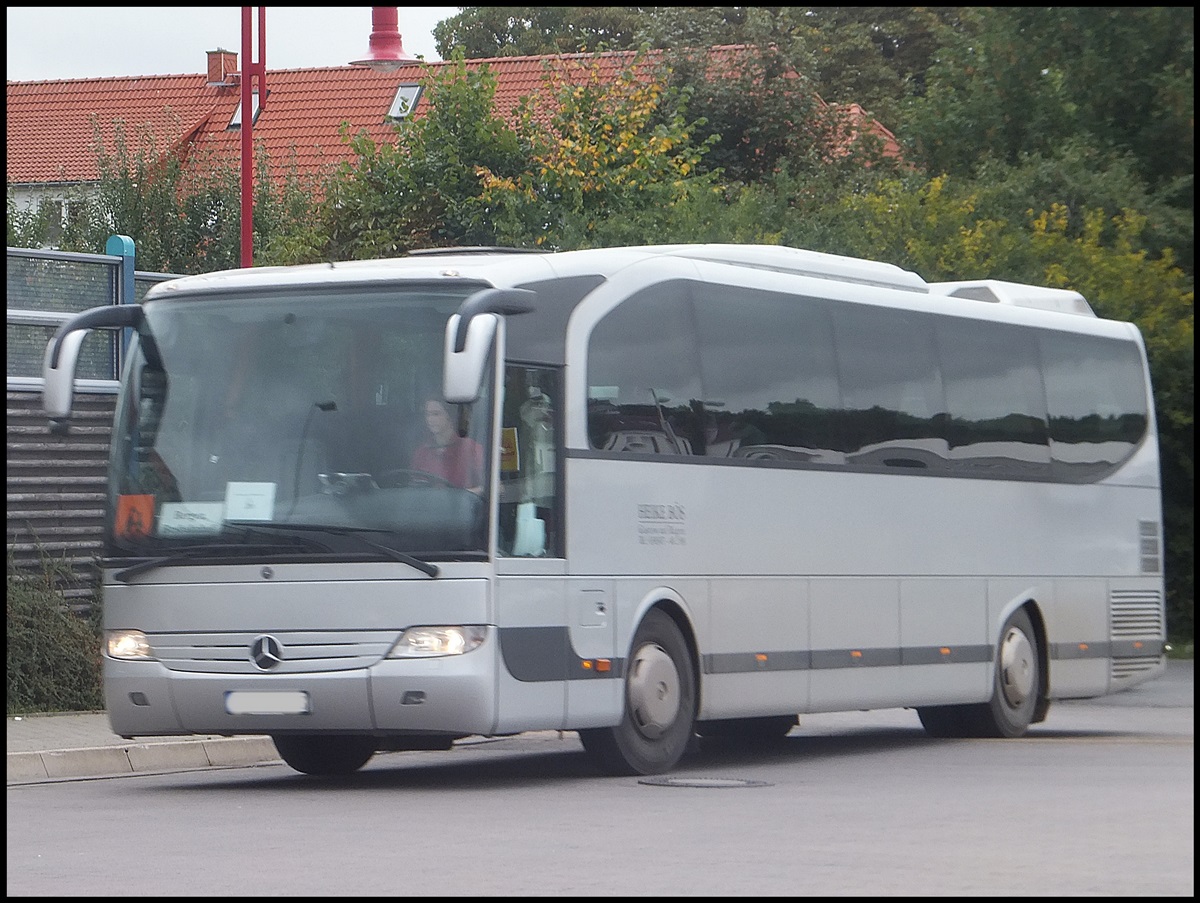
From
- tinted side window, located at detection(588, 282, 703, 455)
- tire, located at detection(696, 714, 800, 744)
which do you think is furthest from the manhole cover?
tire, located at detection(696, 714, 800, 744)

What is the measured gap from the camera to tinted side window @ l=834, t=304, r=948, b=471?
1541cm

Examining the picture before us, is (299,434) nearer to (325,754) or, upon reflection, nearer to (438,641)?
(438,641)

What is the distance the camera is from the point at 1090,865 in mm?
8328

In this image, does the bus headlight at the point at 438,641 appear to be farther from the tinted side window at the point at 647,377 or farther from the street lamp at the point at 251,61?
the street lamp at the point at 251,61

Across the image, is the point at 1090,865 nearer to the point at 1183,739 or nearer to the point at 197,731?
the point at 197,731

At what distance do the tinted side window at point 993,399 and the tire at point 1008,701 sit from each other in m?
1.22

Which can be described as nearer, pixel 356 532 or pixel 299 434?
pixel 356 532

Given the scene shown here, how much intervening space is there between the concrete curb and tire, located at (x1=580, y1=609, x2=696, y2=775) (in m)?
3.01

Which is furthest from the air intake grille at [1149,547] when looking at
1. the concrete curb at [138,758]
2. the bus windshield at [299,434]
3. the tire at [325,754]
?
the bus windshield at [299,434]

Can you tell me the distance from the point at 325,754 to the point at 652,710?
2.11 meters

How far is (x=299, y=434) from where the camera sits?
1228cm

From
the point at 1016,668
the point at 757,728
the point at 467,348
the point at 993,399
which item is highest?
the point at 467,348

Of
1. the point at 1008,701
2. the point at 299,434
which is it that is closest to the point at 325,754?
the point at 299,434

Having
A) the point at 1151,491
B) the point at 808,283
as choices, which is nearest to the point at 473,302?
the point at 808,283
